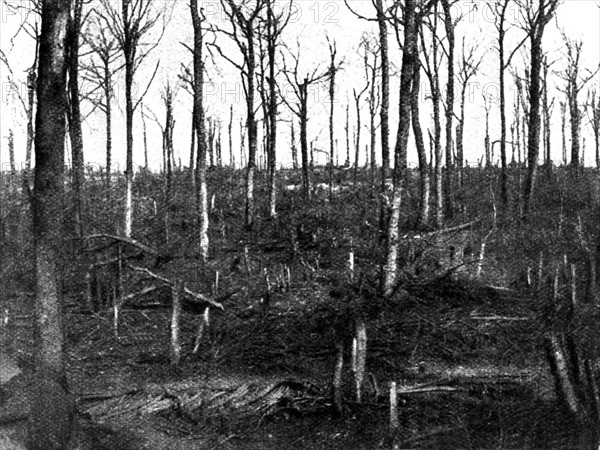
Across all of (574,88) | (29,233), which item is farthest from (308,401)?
(574,88)

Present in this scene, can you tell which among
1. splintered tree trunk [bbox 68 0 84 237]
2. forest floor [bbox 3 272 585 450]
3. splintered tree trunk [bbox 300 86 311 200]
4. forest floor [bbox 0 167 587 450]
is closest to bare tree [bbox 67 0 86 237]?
splintered tree trunk [bbox 68 0 84 237]

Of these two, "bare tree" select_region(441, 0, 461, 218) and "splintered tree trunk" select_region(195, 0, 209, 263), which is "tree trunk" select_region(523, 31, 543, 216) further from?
"splintered tree trunk" select_region(195, 0, 209, 263)

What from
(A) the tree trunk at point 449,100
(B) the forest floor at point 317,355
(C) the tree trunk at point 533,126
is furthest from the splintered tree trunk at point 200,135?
(C) the tree trunk at point 533,126

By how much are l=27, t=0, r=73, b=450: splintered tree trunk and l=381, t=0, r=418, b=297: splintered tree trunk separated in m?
6.69

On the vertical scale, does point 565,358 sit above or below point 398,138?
below

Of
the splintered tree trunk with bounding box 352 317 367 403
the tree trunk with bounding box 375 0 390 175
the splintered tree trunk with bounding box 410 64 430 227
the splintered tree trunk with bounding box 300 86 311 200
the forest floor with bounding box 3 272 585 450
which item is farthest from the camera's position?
the splintered tree trunk with bounding box 300 86 311 200

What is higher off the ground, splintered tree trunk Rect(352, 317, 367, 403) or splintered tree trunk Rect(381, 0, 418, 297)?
splintered tree trunk Rect(381, 0, 418, 297)

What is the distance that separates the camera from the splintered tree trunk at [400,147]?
11484 mm

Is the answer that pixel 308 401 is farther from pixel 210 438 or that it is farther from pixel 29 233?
pixel 29 233

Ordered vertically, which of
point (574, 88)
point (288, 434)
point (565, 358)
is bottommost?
point (288, 434)

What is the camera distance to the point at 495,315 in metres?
10.6

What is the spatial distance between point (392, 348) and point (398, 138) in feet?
15.0

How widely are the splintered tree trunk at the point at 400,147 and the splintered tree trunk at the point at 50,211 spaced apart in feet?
21.9

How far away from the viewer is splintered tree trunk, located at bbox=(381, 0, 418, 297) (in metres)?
11.5
